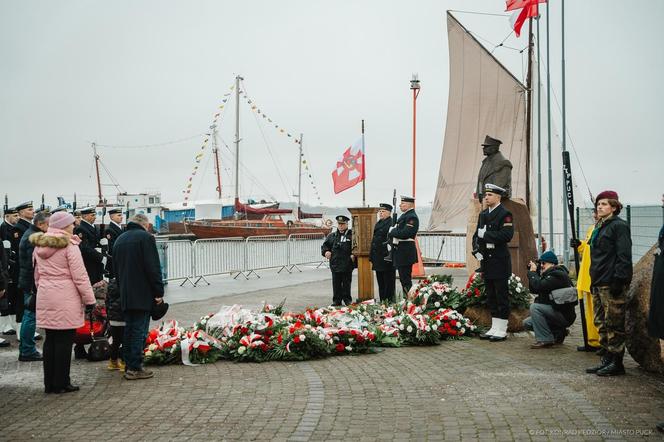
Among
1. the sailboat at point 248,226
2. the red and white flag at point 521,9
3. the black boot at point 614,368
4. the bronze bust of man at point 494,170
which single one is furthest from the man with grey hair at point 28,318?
the sailboat at point 248,226

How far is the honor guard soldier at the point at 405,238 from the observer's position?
468 inches

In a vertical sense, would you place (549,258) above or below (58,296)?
above

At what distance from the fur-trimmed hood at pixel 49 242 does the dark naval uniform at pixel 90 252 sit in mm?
2174

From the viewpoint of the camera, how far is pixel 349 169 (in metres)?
26.5

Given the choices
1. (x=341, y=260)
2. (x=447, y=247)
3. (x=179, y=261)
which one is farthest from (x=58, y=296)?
(x=447, y=247)

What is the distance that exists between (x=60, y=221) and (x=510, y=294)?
607 cm

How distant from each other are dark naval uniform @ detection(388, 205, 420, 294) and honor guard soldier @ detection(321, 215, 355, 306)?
1543 millimetres

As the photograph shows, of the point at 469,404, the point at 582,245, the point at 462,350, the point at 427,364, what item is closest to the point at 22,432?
the point at 469,404

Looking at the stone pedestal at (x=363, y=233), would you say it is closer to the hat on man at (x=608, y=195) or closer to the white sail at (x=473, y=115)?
the hat on man at (x=608, y=195)

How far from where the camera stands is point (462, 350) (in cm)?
861

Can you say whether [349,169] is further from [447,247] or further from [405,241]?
[405,241]

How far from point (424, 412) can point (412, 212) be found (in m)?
6.48

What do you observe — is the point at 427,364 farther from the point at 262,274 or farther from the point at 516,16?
the point at 516,16

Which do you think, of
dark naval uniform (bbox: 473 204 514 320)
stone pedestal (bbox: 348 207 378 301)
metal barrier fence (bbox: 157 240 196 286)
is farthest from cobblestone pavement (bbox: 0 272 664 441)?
metal barrier fence (bbox: 157 240 196 286)
